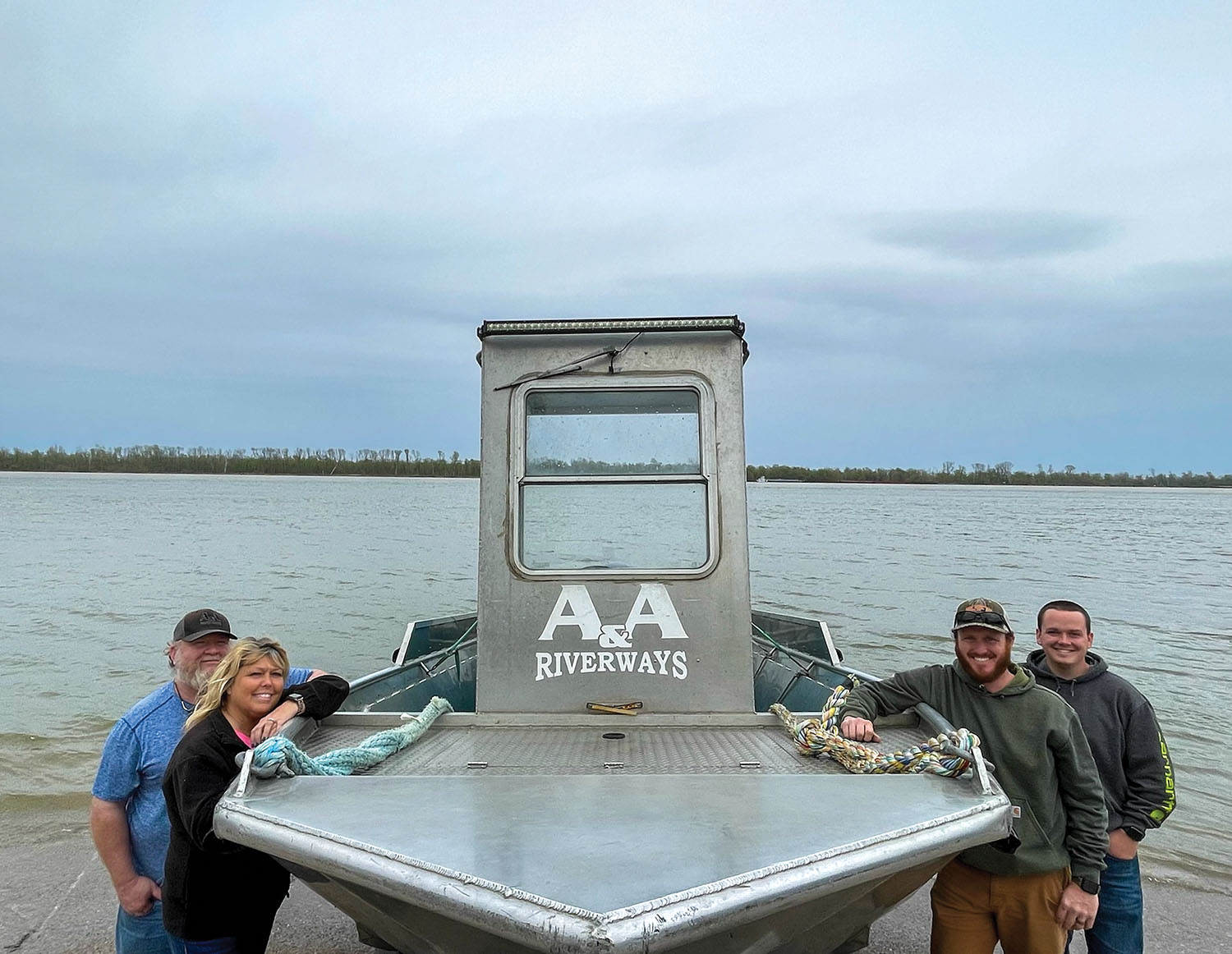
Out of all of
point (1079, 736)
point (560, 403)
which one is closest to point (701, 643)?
point (560, 403)

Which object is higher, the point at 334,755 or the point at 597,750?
the point at 334,755

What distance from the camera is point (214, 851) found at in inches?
97.9

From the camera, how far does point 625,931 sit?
1.69m

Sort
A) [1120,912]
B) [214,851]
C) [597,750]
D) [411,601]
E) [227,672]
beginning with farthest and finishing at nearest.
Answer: [411,601] → [597,750] → [1120,912] → [227,672] → [214,851]

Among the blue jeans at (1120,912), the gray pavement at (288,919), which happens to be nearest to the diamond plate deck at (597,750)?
the blue jeans at (1120,912)

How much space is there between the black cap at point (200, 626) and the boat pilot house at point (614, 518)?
117cm

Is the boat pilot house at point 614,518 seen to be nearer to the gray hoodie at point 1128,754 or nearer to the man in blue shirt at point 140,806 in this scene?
the man in blue shirt at point 140,806

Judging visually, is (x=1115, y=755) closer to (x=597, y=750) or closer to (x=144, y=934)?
(x=597, y=750)

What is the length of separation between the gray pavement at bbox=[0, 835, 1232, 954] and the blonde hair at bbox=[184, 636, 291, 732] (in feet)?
6.84

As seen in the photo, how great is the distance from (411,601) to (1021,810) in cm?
1500

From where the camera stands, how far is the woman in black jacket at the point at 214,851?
2492 mm

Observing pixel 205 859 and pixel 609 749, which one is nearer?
pixel 205 859

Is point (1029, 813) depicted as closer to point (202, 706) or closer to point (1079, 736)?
point (1079, 736)

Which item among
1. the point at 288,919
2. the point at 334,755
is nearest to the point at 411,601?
the point at 288,919
